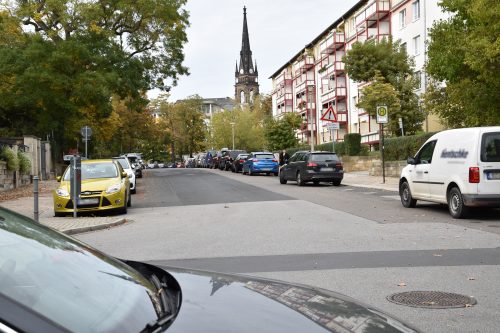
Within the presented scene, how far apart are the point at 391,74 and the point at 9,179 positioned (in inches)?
1011

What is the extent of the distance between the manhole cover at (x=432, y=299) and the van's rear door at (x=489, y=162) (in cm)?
696

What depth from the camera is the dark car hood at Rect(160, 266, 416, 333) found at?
Result: 217cm

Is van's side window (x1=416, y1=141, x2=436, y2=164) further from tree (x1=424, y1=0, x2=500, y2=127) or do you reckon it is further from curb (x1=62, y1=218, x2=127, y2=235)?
curb (x1=62, y1=218, x2=127, y2=235)

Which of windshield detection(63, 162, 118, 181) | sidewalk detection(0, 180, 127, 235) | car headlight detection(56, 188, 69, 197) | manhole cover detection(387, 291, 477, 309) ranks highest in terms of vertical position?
windshield detection(63, 162, 118, 181)

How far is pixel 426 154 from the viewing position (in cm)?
1438

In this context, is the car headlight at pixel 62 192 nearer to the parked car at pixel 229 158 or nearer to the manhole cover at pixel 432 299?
the manhole cover at pixel 432 299

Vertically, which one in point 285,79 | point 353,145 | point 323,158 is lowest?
point 323,158

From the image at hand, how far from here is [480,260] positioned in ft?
25.4

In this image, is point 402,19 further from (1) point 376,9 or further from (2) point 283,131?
(2) point 283,131

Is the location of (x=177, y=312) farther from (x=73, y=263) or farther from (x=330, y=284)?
(x=330, y=284)

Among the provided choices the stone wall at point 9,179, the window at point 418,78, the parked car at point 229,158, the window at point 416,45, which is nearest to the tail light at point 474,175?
the stone wall at point 9,179

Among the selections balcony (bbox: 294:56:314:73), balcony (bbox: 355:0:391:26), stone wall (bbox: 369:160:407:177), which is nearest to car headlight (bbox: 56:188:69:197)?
stone wall (bbox: 369:160:407:177)

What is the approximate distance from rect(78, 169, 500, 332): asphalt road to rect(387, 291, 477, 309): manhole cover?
12 centimetres

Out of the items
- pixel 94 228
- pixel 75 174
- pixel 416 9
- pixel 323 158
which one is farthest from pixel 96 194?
pixel 416 9
